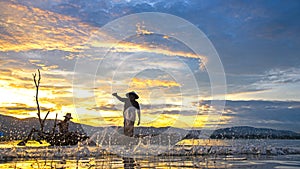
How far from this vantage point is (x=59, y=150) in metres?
21.5

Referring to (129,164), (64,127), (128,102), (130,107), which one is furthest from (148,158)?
(64,127)

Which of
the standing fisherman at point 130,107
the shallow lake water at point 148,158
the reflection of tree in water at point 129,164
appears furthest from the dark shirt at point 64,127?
the standing fisherman at point 130,107

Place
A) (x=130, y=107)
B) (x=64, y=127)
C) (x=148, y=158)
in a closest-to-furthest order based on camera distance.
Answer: (x=64, y=127), (x=148, y=158), (x=130, y=107)

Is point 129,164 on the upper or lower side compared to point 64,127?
lower

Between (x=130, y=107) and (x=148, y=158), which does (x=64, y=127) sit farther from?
(x=148, y=158)

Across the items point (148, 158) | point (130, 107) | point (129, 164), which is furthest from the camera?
point (130, 107)

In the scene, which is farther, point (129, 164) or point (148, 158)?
point (148, 158)

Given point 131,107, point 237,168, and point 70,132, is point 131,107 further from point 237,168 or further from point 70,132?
point 237,168

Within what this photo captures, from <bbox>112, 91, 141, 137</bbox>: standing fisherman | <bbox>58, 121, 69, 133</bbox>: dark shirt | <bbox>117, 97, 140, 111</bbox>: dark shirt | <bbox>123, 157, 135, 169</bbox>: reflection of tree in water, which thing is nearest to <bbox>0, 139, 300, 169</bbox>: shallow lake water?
<bbox>123, 157, 135, 169</bbox>: reflection of tree in water

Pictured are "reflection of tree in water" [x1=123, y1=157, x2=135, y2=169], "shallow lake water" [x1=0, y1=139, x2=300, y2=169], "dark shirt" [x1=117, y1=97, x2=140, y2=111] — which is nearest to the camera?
"reflection of tree in water" [x1=123, y1=157, x2=135, y2=169]

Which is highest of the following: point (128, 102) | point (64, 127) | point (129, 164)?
point (128, 102)

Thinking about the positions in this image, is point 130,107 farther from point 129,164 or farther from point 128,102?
point 129,164

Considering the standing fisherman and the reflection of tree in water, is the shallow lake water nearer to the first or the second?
the reflection of tree in water

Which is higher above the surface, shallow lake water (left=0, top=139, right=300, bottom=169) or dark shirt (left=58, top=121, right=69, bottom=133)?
dark shirt (left=58, top=121, right=69, bottom=133)
